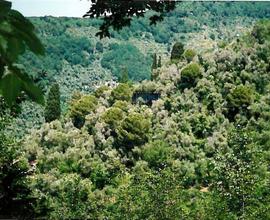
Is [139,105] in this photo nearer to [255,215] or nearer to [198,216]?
[198,216]

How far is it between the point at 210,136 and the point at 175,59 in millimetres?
21533

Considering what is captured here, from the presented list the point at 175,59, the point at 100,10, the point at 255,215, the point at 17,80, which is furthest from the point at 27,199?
the point at 175,59

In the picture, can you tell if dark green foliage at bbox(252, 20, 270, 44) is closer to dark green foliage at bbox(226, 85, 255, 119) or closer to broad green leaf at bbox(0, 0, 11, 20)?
dark green foliage at bbox(226, 85, 255, 119)

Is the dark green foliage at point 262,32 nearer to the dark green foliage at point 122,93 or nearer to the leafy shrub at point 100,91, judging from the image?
the dark green foliage at point 122,93

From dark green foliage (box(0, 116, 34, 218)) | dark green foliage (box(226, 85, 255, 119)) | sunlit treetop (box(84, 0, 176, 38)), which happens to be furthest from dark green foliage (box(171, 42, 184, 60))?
sunlit treetop (box(84, 0, 176, 38))

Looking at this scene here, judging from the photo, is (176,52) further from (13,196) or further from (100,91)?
(13,196)

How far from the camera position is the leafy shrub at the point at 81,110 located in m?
70.0

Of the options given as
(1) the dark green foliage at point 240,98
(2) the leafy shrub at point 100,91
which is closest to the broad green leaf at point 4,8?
(1) the dark green foliage at point 240,98

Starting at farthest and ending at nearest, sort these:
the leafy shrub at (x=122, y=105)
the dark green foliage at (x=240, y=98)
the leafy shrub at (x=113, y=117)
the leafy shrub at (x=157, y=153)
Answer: the leafy shrub at (x=122, y=105), the leafy shrub at (x=113, y=117), the dark green foliage at (x=240, y=98), the leafy shrub at (x=157, y=153)

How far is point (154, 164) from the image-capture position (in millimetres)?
62156

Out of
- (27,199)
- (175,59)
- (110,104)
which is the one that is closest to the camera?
(27,199)

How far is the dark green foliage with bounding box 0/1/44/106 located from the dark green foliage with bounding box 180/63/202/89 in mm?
64833

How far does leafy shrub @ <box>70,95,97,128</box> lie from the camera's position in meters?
70.0

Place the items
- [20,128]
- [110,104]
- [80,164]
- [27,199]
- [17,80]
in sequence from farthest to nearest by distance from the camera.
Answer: [20,128]
[110,104]
[80,164]
[27,199]
[17,80]
